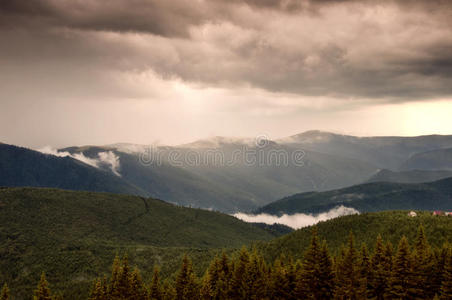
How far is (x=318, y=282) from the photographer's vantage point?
99750 millimetres

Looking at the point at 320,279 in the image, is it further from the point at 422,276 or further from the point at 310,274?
the point at 422,276

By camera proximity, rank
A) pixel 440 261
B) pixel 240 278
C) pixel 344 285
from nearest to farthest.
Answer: pixel 344 285 < pixel 440 261 < pixel 240 278

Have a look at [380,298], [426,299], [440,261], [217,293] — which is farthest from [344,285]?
[217,293]

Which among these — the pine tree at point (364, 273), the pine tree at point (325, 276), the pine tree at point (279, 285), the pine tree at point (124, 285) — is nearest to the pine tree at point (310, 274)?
the pine tree at point (325, 276)

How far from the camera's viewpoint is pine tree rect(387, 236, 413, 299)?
95562mm

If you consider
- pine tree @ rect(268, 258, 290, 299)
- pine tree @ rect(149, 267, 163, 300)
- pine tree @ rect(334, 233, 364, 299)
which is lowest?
pine tree @ rect(149, 267, 163, 300)

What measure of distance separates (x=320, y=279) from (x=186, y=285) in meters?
37.4

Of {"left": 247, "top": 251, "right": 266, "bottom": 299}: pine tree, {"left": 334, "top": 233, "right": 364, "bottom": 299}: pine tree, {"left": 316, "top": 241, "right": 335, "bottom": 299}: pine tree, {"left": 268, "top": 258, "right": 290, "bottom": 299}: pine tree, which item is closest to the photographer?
{"left": 334, "top": 233, "right": 364, "bottom": 299}: pine tree

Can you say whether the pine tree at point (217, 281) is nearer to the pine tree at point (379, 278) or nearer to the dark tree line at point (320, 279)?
the dark tree line at point (320, 279)

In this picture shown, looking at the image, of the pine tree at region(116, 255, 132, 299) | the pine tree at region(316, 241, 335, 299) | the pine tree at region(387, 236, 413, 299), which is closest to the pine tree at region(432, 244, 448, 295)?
the pine tree at region(387, 236, 413, 299)

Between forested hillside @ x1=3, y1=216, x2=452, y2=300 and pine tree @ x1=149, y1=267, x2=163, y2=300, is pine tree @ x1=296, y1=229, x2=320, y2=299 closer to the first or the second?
forested hillside @ x1=3, y1=216, x2=452, y2=300

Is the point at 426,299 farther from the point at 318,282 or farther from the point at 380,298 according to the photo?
the point at 318,282

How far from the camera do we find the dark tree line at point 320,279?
96.2 meters

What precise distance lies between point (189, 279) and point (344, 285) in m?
43.0
